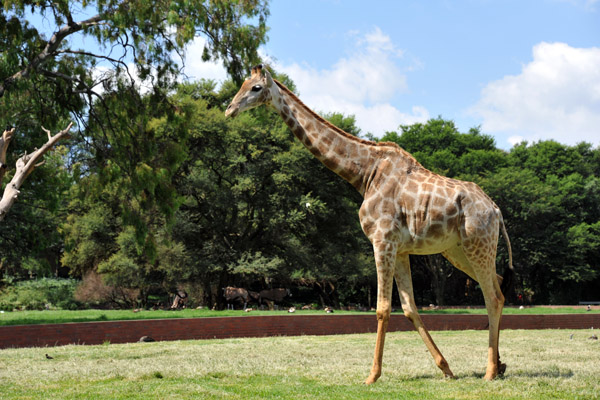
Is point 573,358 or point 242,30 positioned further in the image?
point 242,30

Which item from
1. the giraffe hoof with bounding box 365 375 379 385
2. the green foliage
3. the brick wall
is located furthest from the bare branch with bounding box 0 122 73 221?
the green foliage

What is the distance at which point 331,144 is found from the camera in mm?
8672

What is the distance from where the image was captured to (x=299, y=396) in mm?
6746

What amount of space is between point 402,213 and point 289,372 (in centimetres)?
308

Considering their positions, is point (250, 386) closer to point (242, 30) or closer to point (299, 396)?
point (299, 396)

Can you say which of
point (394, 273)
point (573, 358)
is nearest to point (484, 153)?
point (573, 358)

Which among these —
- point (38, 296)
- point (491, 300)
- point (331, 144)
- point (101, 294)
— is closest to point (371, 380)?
point (491, 300)

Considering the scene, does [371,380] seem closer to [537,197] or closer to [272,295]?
[272,295]

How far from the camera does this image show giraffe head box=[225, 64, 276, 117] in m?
8.37

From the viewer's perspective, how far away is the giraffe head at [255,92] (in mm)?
8367

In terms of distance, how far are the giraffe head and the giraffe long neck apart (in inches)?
9.2

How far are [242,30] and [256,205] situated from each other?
14969 mm

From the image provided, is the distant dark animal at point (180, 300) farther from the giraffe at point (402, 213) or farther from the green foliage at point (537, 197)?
the giraffe at point (402, 213)

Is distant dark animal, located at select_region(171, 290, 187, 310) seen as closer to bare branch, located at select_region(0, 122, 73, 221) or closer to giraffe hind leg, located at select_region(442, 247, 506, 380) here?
bare branch, located at select_region(0, 122, 73, 221)
